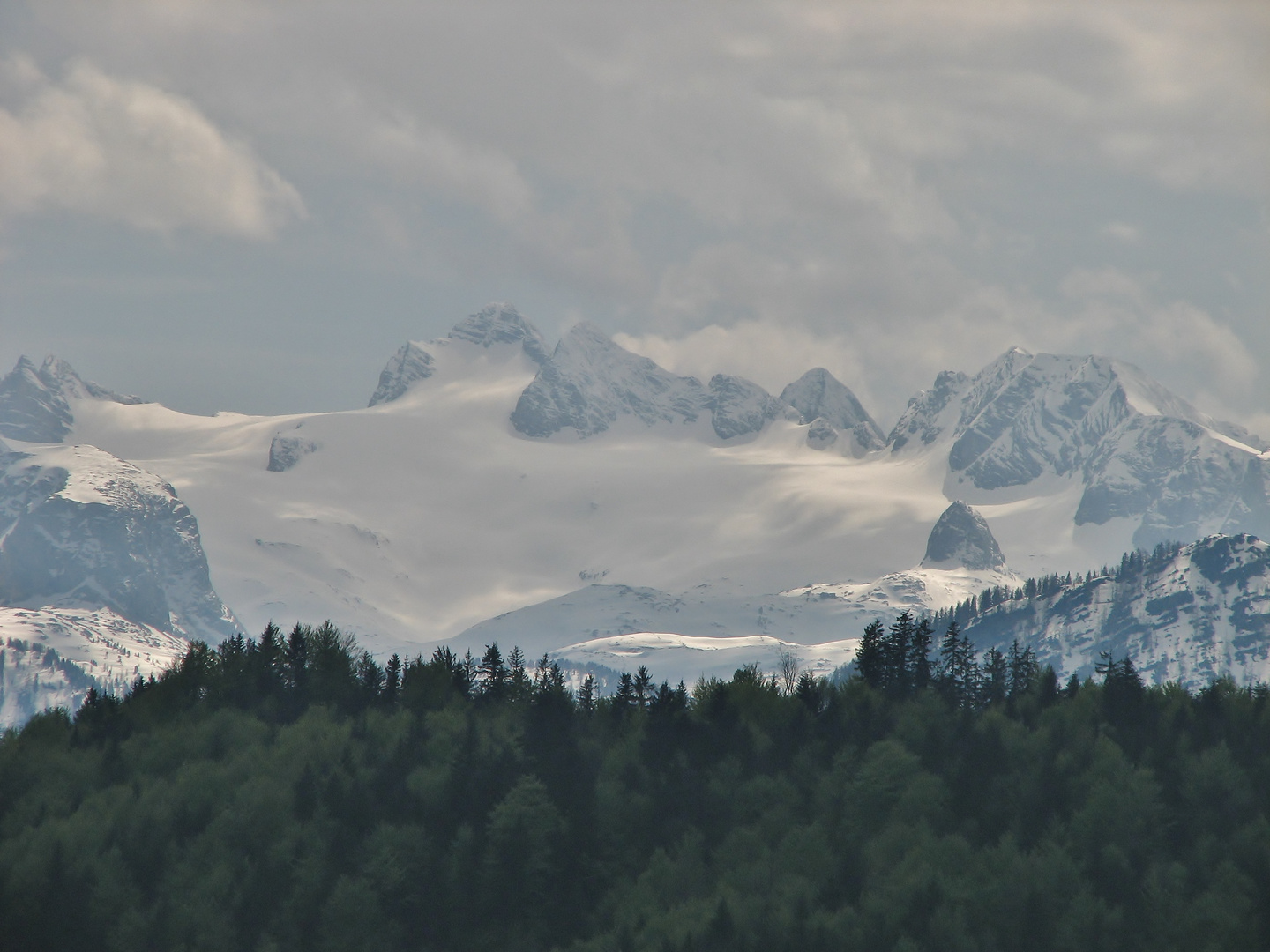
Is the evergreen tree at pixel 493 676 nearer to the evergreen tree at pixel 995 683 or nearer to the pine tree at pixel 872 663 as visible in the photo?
the pine tree at pixel 872 663

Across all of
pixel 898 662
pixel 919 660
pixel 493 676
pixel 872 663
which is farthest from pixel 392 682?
pixel 919 660

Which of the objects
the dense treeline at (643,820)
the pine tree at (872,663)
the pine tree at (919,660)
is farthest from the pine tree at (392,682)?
the pine tree at (919,660)

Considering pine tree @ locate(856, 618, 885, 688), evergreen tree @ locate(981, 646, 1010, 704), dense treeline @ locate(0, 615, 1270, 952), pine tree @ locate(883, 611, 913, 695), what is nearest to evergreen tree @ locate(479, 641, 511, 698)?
dense treeline @ locate(0, 615, 1270, 952)

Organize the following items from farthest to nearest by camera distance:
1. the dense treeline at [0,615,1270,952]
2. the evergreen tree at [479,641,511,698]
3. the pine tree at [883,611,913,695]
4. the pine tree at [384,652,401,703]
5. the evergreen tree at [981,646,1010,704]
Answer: the evergreen tree at [479,641,511,698]
the pine tree at [883,611,913,695]
the pine tree at [384,652,401,703]
the evergreen tree at [981,646,1010,704]
the dense treeline at [0,615,1270,952]

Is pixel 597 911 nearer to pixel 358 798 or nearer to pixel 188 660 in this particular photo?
pixel 358 798

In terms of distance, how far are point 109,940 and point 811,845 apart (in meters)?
58.6

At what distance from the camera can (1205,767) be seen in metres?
144

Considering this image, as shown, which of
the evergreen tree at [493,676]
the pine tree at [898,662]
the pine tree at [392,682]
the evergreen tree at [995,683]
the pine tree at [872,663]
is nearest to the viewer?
the evergreen tree at [995,683]

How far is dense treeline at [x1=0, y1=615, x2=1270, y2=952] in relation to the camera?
126m

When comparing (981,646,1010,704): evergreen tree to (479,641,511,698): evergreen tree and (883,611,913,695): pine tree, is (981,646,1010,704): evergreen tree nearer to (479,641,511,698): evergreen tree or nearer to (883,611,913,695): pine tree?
(883,611,913,695): pine tree

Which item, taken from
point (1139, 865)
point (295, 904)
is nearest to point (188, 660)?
point (295, 904)

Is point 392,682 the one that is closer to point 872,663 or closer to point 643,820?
point 643,820

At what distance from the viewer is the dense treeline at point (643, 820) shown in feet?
413

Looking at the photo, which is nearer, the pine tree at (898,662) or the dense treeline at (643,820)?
the dense treeline at (643,820)
